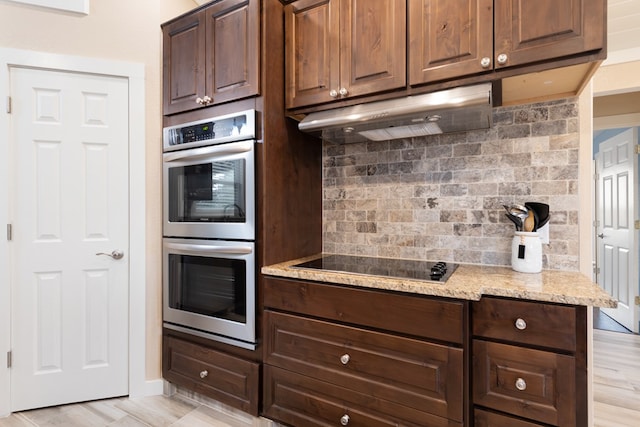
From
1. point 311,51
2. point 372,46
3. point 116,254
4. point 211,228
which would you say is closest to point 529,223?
point 372,46

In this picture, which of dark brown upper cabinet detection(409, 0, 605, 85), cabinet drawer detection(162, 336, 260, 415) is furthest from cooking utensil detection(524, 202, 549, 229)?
cabinet drawer detection(162, 336, 260, 415)

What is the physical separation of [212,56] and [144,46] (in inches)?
25.2

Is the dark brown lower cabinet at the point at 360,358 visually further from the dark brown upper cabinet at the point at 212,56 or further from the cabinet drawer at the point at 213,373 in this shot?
the dark brown upper cabinet at the point at 212,56

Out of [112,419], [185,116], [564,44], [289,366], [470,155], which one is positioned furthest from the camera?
[185,116]

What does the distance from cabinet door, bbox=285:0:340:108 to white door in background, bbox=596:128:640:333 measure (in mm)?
3739

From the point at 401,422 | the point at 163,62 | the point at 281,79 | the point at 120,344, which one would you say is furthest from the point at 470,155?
the point at 120,344

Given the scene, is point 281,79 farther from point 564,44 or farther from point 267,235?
point 564,44

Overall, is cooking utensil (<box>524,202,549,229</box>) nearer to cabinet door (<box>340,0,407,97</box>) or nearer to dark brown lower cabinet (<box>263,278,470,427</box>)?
dark brown lower cabinet (<box>263,278,470,427</box>)

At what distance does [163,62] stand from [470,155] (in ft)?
6.75

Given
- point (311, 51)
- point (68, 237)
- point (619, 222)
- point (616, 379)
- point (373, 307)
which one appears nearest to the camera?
point (373, 307)

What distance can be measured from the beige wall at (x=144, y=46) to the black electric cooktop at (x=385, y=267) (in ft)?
3.74

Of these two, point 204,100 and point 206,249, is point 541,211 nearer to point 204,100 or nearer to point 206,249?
point 206,249

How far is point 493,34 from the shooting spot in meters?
1.40

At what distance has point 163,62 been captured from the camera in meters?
2.23
